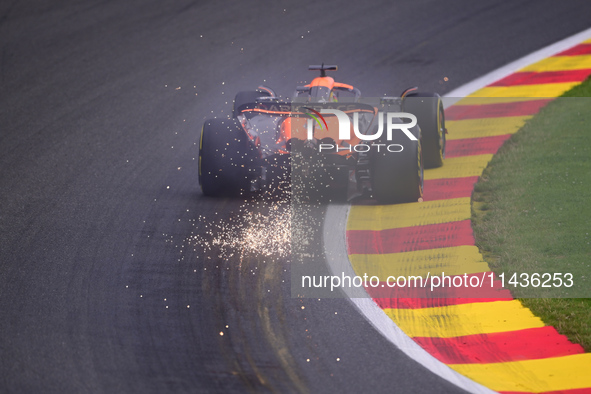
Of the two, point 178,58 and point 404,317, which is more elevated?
point 178,58

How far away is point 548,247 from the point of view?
749 centimetres

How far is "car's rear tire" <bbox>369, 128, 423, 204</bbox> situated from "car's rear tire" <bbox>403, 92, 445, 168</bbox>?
100 centimetres

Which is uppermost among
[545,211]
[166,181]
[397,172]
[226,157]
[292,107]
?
[292,107]

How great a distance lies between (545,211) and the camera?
326 inches

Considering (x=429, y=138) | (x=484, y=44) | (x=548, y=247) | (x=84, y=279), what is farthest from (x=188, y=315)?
(x=484, y=44)

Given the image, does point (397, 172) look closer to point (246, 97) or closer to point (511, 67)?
point (246, 97)

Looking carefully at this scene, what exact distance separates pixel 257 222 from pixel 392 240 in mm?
1464

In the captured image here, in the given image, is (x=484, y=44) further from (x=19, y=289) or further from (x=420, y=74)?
(x=19, y=289)

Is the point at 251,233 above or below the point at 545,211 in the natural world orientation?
below

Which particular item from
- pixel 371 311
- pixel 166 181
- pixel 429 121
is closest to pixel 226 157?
pixel 166 181

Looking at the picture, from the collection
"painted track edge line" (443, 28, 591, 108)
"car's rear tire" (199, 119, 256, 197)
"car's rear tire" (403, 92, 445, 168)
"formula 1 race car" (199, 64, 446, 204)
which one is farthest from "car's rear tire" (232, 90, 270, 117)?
"painted track edge line" (443, 28, 591, 108)

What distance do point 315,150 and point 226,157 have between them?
3.32 feet

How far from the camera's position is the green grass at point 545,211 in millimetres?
6598

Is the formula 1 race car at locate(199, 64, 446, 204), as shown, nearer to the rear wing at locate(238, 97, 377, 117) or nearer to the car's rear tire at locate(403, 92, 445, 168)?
the rear wing at locate(238, 97, 377, 117)
